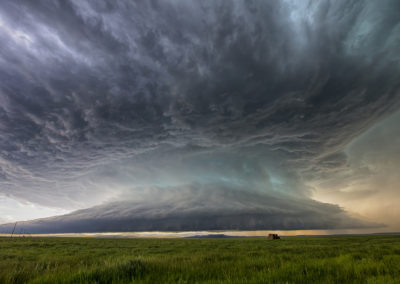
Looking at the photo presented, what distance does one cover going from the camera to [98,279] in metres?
4.97

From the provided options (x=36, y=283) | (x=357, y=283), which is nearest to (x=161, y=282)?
(x=36, y=283)

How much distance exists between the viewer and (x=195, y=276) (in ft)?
18.6

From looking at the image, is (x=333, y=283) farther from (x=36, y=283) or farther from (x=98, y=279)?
(x=36, y=283)

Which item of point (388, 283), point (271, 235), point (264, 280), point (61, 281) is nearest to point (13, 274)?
point (61, 281)

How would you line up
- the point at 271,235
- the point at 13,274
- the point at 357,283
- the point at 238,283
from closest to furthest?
the point at 238,283
the point at 357,283
the point at 13,274
the point at 271,235

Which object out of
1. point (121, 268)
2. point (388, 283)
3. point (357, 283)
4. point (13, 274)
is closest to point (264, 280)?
point (357, 283)

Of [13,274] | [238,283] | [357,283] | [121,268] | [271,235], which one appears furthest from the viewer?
[271,235]

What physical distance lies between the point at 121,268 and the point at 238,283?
3.52 m

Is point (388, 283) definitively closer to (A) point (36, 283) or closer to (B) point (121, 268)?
(B) point (121, 268)

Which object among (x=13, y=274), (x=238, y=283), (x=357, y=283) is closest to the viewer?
(x=238, y=283)

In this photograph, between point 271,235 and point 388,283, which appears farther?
point 271,235

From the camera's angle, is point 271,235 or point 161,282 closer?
point 161,282

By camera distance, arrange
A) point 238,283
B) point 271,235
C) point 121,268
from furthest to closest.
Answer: point 271,235 → point 121,268 → point 238,283

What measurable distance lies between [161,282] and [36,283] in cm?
304
